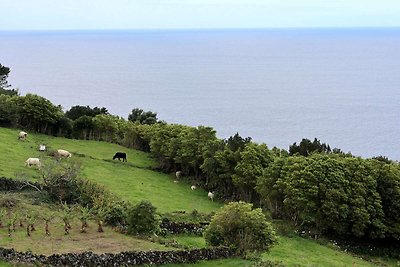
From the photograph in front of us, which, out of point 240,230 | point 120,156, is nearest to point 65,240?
point 240,230

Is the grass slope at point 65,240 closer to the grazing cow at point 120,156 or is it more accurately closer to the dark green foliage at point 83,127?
the grazing cow at point 120,156

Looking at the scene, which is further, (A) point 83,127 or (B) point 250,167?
(A) point 83,127

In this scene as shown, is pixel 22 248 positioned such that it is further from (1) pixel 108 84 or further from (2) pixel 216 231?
(1) pixel 108 84

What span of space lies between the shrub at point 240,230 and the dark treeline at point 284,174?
1216 cm

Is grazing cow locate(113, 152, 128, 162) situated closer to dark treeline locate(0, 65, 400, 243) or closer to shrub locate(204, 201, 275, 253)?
dark treeline locate(0, 65, 400, 243)

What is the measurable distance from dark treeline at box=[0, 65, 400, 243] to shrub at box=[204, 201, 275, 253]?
1216 centimetres

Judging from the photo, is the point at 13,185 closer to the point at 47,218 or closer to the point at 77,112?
the point at 47,218

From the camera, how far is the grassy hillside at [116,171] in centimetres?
4362

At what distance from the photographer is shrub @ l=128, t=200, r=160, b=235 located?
3064 cm

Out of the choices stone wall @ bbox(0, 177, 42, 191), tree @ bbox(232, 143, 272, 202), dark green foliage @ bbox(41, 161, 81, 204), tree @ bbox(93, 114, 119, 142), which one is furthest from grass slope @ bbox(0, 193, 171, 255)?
tree @ bbox(93, 114, 119, 142)

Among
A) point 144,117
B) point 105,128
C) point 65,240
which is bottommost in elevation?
point 65,240

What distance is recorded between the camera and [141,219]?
30.8m

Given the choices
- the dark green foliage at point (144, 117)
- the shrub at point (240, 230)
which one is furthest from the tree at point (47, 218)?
the dark green foliage at point (144, 117)

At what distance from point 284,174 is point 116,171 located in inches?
644
